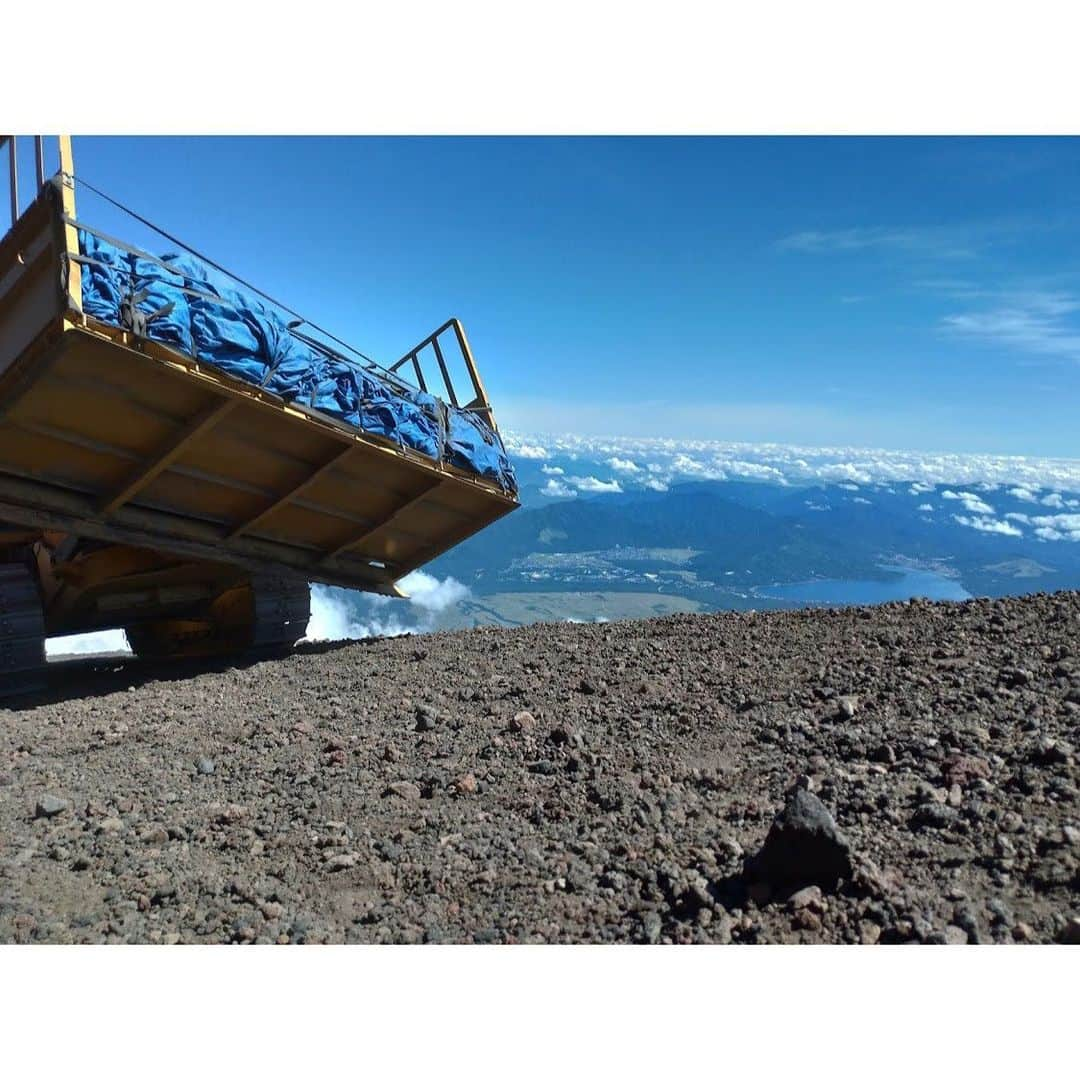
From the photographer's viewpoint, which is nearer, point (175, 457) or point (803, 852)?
point (803, 852)

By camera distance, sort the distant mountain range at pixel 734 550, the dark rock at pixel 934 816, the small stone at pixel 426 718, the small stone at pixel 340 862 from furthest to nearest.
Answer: the distant mountain range at pixel 734 550 < the small stone at pixel 426 718 < the small stone at pixel 340 862 < the dark rock at pixel 934 816

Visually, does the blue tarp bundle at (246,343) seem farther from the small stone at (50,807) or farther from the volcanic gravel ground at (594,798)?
the small stone at (50,807)

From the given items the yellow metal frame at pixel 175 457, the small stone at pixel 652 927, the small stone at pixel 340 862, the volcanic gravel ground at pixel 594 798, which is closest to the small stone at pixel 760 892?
the volcanic gravel ground at pixel 594 798

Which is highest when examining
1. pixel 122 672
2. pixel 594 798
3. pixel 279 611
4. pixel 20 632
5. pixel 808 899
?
pixel 279 611

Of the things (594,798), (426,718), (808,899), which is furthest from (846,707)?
(426,718)

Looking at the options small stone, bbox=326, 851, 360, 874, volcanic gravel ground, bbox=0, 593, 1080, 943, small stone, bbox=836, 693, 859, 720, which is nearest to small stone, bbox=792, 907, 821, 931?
volcanic gravel ground, bbox=0, 593, 1080, 943

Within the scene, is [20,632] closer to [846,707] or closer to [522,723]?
[522,723]

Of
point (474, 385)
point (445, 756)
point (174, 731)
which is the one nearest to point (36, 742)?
point (174, 731)
